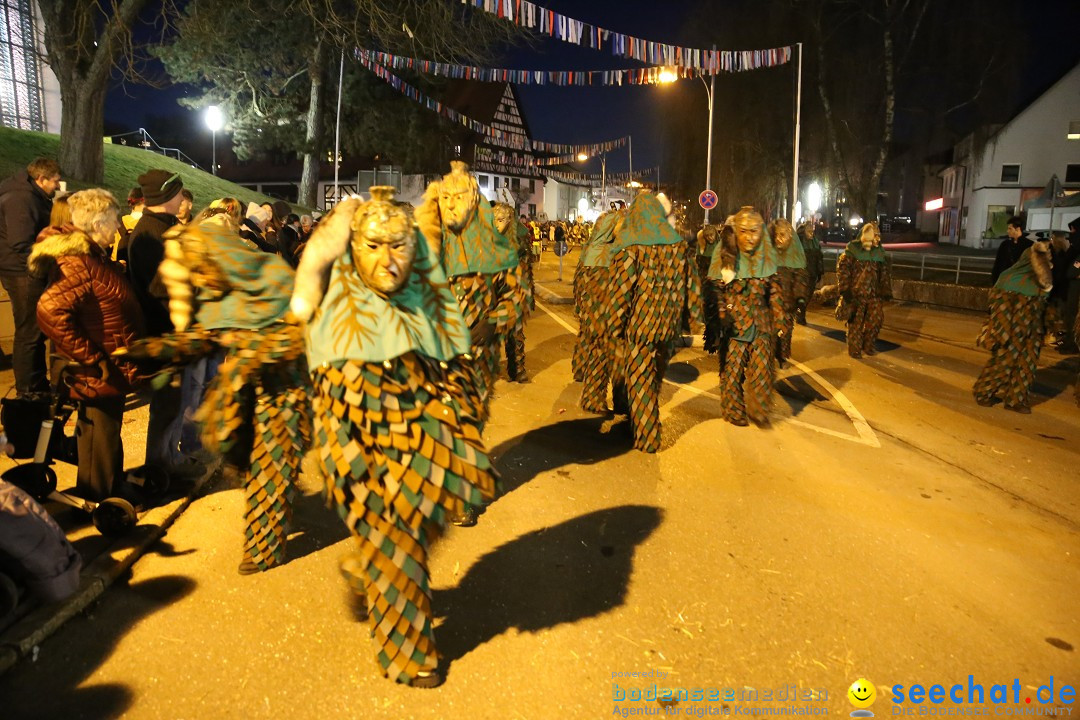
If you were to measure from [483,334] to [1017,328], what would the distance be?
21.2ft

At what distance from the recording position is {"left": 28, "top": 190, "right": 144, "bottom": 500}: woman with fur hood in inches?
166

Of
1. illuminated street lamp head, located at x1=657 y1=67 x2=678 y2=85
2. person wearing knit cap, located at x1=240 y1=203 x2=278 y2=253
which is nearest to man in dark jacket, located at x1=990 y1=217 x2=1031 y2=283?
person wearing knit cap, located at x1=240 y1=203 x2=278 y2=253

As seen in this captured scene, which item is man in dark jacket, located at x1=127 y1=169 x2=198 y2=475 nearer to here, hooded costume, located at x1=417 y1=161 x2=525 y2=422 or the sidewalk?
the sidewalk

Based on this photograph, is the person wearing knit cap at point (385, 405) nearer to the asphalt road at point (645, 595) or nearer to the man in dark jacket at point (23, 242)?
the asphalt road at point (645, 595)

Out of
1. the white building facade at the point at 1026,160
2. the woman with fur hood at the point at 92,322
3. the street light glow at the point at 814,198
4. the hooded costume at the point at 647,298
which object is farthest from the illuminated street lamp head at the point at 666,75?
the street light glow at the point at 814,198

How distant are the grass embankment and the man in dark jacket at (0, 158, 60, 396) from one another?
770 cm

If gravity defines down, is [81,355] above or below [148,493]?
above

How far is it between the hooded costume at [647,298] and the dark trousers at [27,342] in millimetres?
4759

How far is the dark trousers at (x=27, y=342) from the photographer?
6137mm

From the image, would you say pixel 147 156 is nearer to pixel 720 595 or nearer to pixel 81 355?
pixel 81 355

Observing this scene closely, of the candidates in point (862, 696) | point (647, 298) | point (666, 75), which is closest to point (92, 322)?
point (647, 298)

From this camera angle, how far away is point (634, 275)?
643 cm

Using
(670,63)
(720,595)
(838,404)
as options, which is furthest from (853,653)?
(670,63)

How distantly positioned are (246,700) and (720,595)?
2440 mm
